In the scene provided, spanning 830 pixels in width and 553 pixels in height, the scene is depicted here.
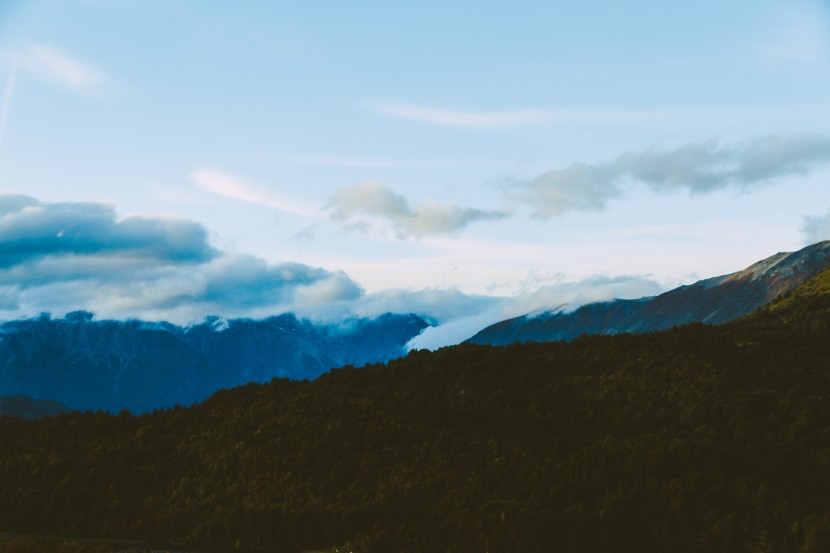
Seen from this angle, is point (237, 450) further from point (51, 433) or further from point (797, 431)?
point (797, 431)

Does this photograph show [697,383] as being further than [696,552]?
Yes

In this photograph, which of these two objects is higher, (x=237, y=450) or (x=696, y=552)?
(x=237, y=450)

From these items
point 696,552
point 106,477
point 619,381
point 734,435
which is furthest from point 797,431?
point 106,477

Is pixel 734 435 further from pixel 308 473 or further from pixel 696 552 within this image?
pixel 308 473

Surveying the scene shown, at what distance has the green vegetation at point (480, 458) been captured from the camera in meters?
71.8

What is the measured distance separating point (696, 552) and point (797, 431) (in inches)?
1233

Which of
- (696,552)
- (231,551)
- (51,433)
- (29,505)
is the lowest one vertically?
(696,552)

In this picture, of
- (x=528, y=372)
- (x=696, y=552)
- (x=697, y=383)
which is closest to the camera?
(x=696, y=552)

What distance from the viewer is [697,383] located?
349ft

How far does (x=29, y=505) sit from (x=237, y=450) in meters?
21.3

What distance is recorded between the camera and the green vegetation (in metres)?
71.8

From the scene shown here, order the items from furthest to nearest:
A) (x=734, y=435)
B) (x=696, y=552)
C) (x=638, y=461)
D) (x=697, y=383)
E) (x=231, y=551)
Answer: (x=697, y=383), (x=734, y=435), (x=638, y=461), (x=231, y=551), (x=696, y=552)

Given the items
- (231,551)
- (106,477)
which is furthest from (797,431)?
(106,477)

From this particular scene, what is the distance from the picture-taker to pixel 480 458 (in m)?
88.1
